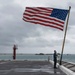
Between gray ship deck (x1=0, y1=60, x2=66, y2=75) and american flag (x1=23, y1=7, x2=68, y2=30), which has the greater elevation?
american flag (x1=23, y1=7, x2=68, y2=30)

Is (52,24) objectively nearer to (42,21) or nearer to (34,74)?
(42,21)

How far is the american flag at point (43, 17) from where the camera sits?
26.2 metres

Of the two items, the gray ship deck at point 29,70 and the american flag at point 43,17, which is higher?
the american flag at point 43,17

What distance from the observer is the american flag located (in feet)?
85.8

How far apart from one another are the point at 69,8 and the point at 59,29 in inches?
171

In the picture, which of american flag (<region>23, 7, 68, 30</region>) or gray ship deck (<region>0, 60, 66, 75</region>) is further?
american flag (<region>23, 7, 68, 30</region>)

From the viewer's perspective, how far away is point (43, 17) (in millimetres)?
26531

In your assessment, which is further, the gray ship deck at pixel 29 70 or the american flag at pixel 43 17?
the american flag at pixel 43 17

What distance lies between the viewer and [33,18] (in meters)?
26.3

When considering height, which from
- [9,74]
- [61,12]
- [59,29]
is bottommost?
[9,74]

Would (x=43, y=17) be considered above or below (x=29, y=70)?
above

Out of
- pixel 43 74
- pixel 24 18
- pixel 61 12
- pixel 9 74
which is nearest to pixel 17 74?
pixel 9 74

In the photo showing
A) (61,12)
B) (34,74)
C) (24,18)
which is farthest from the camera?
(61,12)

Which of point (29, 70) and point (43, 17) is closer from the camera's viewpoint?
point (43, 17)
